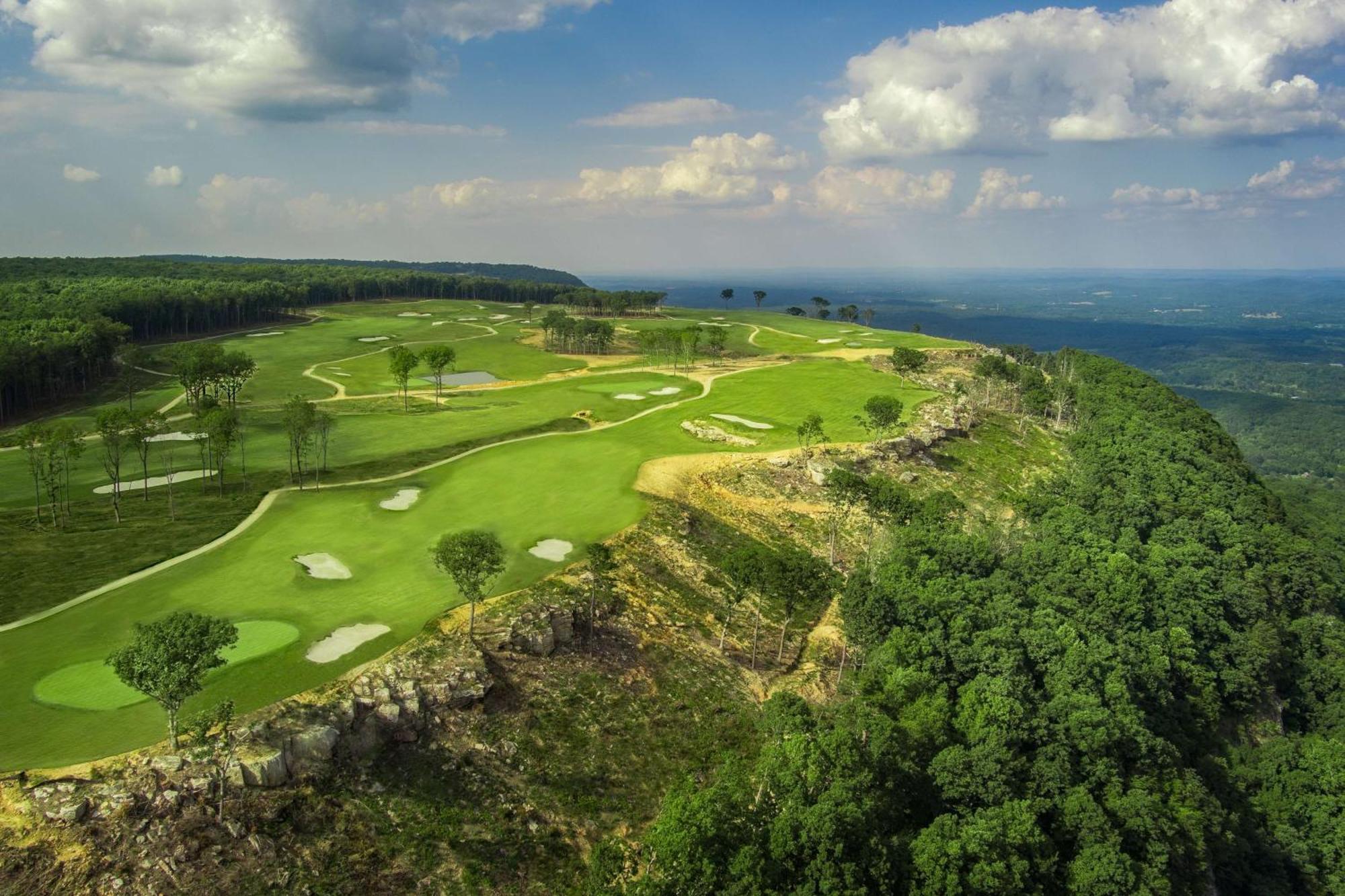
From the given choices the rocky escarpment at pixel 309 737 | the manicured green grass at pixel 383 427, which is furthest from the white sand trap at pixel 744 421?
the rocky escarpment at pixel 309 737

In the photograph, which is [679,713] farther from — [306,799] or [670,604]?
[306,799]

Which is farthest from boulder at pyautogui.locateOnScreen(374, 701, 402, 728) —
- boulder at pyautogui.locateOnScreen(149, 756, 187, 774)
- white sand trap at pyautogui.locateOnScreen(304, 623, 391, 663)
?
boulder at pyautogui.locateOnScreen(149, 756, 187, 774)

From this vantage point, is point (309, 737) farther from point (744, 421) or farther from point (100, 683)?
point (744, 421)

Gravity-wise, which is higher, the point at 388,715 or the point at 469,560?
the point at 469,560

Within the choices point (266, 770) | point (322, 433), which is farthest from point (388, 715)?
point (322, 433)

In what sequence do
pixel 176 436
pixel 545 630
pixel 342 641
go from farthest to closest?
pixel 176 436
pixel 545 630
pixel 342 641

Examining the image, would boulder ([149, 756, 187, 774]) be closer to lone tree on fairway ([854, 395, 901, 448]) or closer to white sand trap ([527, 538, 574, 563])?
white sand trap ([527, 538, 574, 563])
